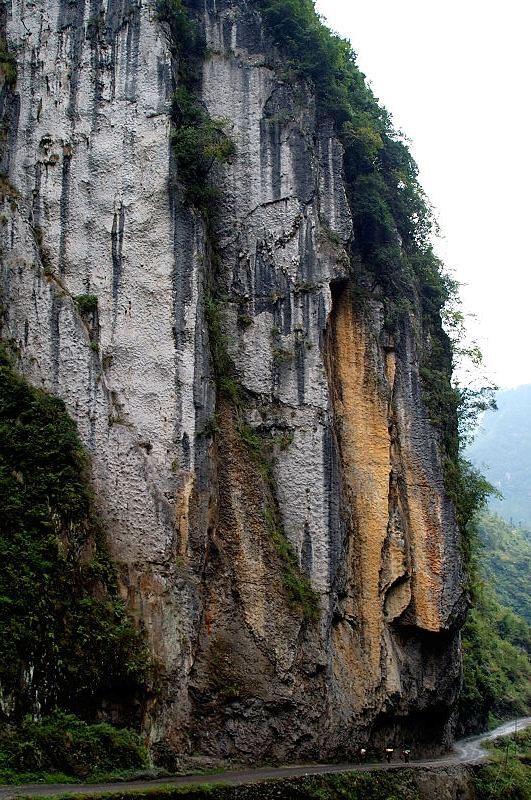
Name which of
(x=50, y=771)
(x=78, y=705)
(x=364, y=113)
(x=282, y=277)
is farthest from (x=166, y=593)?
(x=364, y=113)

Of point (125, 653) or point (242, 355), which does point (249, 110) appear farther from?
point (125, 653)

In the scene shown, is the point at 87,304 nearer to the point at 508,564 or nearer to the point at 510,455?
the point at 508,564

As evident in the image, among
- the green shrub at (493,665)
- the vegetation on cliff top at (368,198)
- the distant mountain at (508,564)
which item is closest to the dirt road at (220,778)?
the vegetation on cliff top at (368,198)

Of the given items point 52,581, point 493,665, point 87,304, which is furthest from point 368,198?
point 493,665

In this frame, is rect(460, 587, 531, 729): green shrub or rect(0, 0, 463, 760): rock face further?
rect(460, 587, 531, 729): green shrub

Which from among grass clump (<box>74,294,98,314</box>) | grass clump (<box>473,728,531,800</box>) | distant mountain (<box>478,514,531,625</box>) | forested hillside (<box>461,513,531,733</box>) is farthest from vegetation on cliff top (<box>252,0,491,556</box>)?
distant mountain (<box>478,514,531,625</box>)

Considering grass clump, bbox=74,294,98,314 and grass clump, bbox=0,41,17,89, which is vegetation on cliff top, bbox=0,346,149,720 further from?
grass clump, bbox=0,41,17,89
